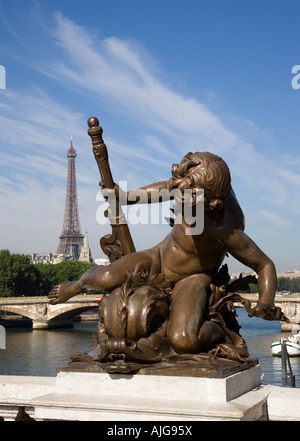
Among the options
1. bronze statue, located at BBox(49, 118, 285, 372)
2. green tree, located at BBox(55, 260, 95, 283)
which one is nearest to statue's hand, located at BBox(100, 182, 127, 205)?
bronze statue, located at BBox(49, 118, 285, 372)

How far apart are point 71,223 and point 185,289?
3815 inches

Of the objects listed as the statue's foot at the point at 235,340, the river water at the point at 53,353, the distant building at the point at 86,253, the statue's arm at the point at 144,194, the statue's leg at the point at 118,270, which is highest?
the distant building at the point at 86,253

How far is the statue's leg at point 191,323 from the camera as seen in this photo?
3.57 m

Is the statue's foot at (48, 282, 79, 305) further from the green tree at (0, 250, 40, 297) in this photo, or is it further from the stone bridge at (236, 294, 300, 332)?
the green tree at (0, 250, 40, 297)

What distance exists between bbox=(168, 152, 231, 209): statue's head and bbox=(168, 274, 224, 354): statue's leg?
0.64 metres

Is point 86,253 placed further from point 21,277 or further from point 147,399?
point 147,399

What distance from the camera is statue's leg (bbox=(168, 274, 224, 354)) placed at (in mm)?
3568

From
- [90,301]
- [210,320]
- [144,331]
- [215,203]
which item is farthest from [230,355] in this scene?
[90,301]

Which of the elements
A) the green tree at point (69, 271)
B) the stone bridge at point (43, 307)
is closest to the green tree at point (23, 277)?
the green tree at point (69, 271)

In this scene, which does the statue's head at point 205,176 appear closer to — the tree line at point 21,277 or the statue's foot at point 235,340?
the statue's foot at point 235,340

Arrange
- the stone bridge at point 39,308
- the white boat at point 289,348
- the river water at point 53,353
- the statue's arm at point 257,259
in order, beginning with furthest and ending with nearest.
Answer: the stone bridge at point 39,308 → the white boat at point 289,348 → the river water at point 53,353 → the statue's arm at point 257,259

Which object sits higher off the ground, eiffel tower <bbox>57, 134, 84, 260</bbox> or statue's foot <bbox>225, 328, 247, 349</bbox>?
eiffel tower <bbox>57, 134, 84, 260</bbox>

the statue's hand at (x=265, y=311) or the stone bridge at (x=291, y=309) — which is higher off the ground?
the statue's hand at (x=265, y=311)
